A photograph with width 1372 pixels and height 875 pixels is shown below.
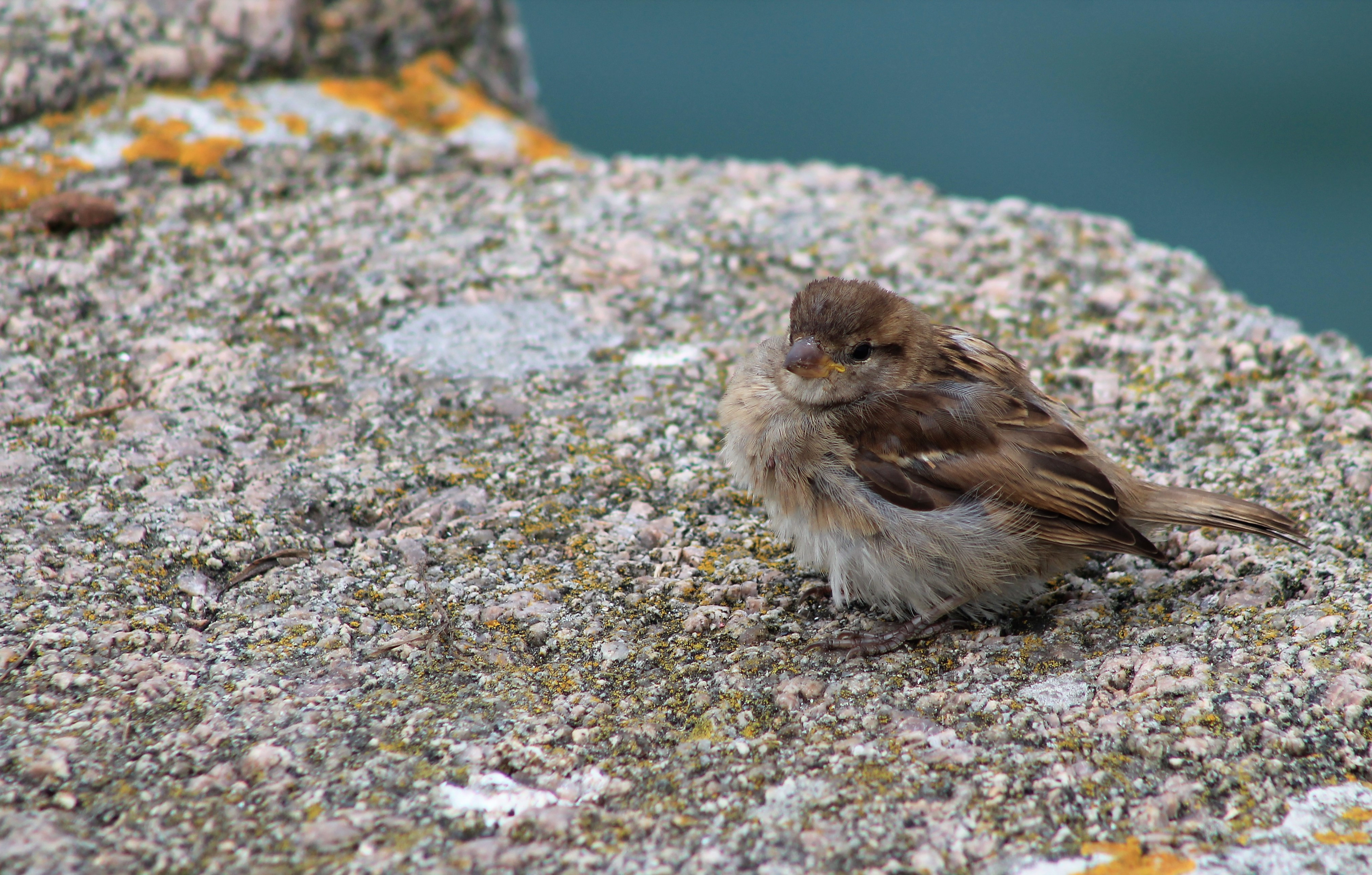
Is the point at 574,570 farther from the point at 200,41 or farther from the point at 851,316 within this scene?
the point at 200,41

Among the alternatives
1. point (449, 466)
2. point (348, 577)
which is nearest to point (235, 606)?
point (348, 577)

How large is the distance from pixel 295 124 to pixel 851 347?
2844mm

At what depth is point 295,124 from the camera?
473cm

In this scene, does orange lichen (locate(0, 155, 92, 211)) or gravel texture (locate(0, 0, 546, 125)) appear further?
gravel texture (locate(0, 0, 546, 125))

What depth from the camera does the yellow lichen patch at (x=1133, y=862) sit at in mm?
1994

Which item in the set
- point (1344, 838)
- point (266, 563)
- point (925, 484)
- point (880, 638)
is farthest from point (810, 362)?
point (1344, 838)

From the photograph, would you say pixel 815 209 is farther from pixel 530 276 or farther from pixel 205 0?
pixel 205 0

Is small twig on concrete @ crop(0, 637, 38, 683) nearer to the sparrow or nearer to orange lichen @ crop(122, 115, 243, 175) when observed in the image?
the sparrow

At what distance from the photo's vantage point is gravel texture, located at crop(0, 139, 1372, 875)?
212 centimetres

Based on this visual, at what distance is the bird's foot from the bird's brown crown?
85cm

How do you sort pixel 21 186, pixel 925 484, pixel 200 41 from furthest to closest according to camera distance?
1. pixel 200 41
2. pixel 21 186
3. pixel 925 484

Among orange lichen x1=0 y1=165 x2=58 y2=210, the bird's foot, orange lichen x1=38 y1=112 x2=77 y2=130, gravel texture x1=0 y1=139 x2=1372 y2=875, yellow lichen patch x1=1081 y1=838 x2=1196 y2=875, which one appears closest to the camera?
yellow lichen patch x1=1081 y1=838 x2=1196 y2=875

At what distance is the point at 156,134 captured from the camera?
445cm

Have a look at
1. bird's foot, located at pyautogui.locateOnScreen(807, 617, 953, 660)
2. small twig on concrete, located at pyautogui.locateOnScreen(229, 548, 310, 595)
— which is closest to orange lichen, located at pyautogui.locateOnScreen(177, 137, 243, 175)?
small twig on concrete, located at pyautogui.locateOnScreen(229, 548, 310, 595)
